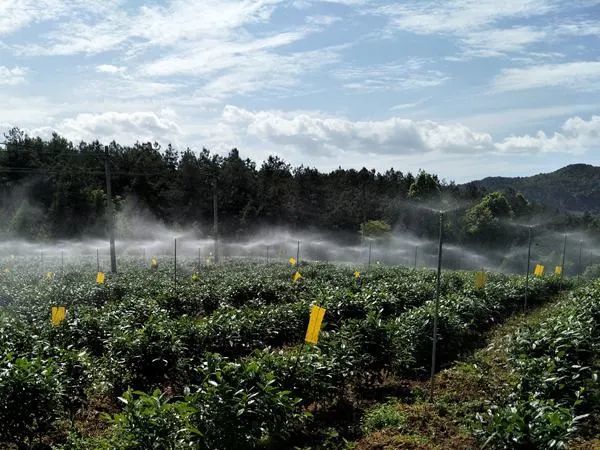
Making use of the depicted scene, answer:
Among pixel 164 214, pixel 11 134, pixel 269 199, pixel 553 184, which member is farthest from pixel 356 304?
pixel 553 184

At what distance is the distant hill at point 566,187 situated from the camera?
79500 millimetres

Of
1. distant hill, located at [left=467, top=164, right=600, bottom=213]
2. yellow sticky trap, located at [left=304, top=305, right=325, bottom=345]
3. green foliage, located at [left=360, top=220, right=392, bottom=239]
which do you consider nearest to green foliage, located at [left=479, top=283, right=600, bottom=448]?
yellow sticky trap, located at [left=304, top=305, right=325, bottom=345]

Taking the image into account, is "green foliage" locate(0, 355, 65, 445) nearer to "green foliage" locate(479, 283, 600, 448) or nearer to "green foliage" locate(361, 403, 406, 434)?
"green foliage" locate(361, 403, 406, 434)

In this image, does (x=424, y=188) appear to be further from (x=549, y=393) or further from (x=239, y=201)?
(x=549, y=393)

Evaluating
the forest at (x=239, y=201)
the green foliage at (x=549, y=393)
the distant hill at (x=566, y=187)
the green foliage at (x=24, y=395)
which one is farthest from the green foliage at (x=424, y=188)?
the distant hill at (x=566, y=187)

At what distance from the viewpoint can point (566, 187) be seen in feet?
281

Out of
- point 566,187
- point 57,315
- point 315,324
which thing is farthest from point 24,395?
point 566,187

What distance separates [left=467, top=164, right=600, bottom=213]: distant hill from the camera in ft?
261

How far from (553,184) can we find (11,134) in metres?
81.0

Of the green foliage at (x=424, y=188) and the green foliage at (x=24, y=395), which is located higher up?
the green foliage at (x=424, y=188)

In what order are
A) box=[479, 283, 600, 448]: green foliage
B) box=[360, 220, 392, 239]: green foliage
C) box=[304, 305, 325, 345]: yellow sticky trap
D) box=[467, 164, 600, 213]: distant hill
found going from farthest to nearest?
box=[467, 164, 600, 213]: distant hill < box=[360, 220, 392, 239]: green foliage < box=[304, 305, 325, 345]: yellow sticky trap < box=[479, 283, 600, 448]: green foliage

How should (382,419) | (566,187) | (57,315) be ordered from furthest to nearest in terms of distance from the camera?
Result: 1. (566,187)
2. (57,315)
3. (382,419)

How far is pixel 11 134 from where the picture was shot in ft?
222

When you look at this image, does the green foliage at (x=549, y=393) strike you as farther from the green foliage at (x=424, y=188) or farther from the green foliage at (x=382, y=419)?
the green foliage at (x=424, y=188)
